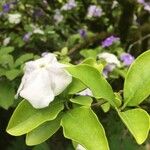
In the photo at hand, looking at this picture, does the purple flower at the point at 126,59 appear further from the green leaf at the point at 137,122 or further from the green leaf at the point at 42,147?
the green leaf at the point at 137,122

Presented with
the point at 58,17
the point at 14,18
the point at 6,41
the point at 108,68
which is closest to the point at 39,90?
the point at 108,68

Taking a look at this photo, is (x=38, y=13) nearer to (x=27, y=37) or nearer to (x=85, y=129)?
(x=27, y=37)

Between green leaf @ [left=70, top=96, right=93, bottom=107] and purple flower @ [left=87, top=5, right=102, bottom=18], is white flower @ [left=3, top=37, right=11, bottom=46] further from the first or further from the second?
green leaf @ [left=70, top=96, right=93, bottom=107]

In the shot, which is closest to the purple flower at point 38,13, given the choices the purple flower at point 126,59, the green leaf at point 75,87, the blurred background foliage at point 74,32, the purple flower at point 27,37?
the blurred background foliage at point 74,32

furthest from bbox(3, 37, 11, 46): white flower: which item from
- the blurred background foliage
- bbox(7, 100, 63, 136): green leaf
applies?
bbox(7, 100, 63, 136): green leaf

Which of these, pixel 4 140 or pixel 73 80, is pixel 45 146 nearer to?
pixel 4 140

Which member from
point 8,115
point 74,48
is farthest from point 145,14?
point 8,115
